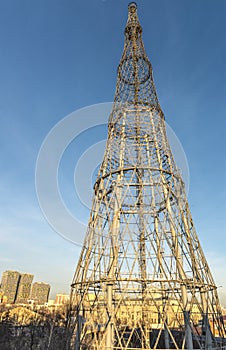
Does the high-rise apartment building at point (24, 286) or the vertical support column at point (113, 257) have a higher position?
the high-rise apartment building at point (24, 286)

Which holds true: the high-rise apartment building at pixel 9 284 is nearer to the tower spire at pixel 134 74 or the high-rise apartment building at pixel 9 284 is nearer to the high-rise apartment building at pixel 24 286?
the high-rise apartment building at pixel 24 286

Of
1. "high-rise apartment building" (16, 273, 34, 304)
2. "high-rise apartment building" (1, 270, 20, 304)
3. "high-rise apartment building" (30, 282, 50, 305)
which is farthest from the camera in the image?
"high-rise apartment building" (30, 282, 50, 305)

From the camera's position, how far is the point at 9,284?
102m

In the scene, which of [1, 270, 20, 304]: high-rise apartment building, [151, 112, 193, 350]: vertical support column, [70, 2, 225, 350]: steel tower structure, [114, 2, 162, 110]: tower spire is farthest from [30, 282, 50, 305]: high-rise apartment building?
[151, 112, 193, 350]: vertical support column

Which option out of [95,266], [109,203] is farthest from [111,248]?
[109,203]

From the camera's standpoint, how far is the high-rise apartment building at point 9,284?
331 feet

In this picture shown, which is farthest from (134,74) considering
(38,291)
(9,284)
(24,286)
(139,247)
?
(38,291)

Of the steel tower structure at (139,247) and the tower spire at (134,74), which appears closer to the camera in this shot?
the steel tower structure at (139,247)

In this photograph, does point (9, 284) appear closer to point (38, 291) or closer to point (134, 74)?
point (38, 291)

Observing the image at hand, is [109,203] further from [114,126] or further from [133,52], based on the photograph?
[133,52]

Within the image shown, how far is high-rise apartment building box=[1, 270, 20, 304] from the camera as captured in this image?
100938 mm

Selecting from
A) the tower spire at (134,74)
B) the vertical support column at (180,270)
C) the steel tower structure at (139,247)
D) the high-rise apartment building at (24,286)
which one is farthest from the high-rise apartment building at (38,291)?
the vertical support column at (180,270)

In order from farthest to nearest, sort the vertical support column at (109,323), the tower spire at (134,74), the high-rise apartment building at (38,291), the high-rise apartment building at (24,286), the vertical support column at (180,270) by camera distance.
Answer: the high-rise apartment building at (38,291) → the high-rise apartment building at (24,286) → the tower spire at (134,74) → the vertical support column at (180,270) → the vertical support column at (109,323)

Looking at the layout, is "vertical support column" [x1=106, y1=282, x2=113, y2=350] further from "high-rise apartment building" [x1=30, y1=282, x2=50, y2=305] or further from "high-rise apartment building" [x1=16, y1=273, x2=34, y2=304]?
"high-rise apartment building" [x1=30, y1=282, x2=50, y2=305]
